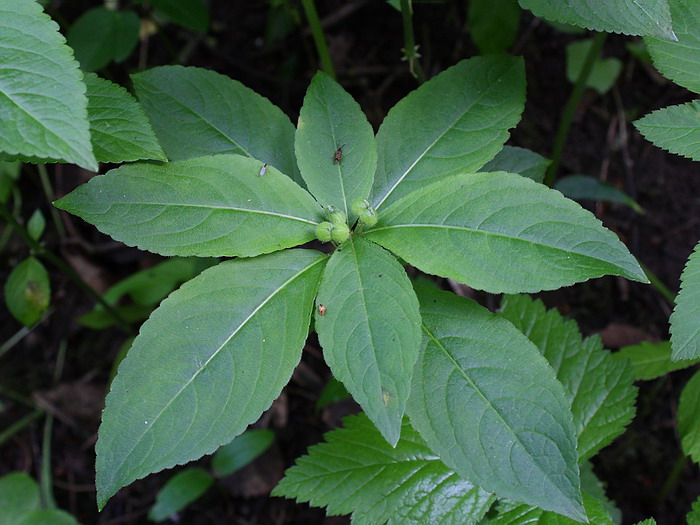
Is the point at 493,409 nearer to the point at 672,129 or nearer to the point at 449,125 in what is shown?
the point at 449,125

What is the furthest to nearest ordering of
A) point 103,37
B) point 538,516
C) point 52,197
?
point 52,197 < point 103,37 < point 538,516

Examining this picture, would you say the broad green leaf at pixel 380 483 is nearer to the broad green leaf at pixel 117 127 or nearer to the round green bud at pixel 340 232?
the round green bud at pixel 340 232

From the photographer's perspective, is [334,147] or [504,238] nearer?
[504,238]

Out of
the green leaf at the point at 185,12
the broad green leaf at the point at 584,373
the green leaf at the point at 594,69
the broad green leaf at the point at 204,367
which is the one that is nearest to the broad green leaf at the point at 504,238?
the broad green leaf at the point at 204,367

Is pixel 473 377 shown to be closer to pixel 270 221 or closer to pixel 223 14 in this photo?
pixel 270 221

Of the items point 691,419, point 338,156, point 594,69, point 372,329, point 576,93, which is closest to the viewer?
point 372,329

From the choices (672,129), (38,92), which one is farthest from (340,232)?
(672,129)

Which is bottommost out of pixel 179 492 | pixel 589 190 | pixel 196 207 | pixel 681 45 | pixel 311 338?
pixel 179 492

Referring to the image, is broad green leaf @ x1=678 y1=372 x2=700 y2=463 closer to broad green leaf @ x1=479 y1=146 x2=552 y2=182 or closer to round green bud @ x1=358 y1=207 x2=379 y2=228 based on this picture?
broad green leaf @ x1=479 y1=146 x2=552 y2=182
